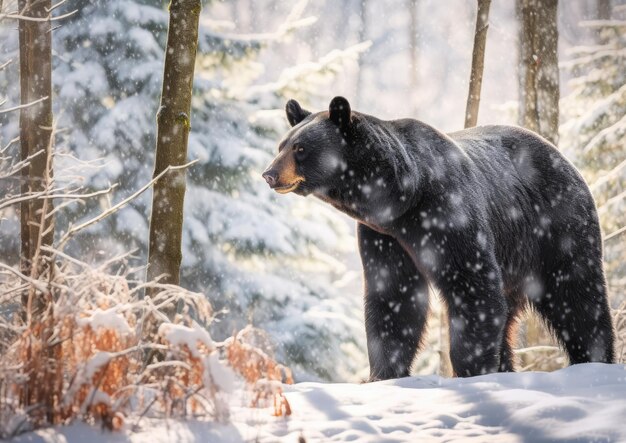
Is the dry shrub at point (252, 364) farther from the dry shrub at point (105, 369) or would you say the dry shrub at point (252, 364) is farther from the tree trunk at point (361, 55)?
the tree trunk at point (361, 55)

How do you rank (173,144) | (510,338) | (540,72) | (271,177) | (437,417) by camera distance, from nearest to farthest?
(437,417) → (271,177) → (173,144) → (510,338) → (540,72)

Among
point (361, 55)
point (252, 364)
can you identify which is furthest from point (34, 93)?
point (361, 55)

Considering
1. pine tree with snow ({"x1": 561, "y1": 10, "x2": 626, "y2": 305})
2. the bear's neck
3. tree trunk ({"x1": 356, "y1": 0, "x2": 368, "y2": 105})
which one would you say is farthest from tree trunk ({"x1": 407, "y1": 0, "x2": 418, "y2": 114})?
the bear's neck

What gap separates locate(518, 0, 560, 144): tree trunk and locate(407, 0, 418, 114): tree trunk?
47.8 ft

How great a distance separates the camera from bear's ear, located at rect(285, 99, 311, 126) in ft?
16.6

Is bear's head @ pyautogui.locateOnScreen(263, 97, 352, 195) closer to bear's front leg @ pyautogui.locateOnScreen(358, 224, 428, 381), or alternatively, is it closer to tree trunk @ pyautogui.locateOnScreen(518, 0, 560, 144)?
bear's front leg @ pyautogui.locateOnScreen(358, 224, 428, 381)

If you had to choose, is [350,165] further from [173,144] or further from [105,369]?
[105,369]

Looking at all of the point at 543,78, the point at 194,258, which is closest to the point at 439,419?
the point at 543,78

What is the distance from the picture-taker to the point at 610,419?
2713mm

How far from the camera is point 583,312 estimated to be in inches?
206

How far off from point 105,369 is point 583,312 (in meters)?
3.64

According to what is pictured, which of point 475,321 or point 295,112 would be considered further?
point 295,112

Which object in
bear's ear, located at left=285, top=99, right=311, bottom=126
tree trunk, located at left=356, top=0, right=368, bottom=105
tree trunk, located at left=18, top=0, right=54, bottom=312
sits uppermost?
tree trunk, located at left=356, top=0, right=368, bottom=105

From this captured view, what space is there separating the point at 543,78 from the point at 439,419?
5.26 metres
